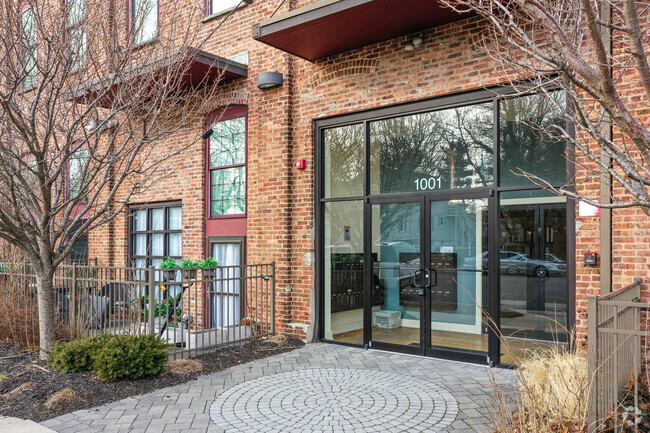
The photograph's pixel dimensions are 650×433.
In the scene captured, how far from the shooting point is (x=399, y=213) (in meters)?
7.24

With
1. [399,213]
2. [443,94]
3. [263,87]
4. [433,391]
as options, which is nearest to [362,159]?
[399,213]

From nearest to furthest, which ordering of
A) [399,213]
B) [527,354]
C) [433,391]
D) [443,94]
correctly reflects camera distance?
[433,391] < [527,354] < [443,94] < [399,213]

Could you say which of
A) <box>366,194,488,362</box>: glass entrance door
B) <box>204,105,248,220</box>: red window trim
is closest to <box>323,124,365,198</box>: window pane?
<box>366,194,488,362</box>: glass entrance door

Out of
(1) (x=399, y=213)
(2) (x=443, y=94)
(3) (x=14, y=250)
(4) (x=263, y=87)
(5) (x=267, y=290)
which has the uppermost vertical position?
(4) (x=263, y=87)

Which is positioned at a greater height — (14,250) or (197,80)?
(197,80)

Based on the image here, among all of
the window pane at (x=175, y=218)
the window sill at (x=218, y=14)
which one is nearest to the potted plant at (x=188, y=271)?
the window pane at (x=175, y=218)

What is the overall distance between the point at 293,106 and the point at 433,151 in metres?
2.58

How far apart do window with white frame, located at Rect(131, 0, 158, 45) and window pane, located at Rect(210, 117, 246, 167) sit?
2.02m

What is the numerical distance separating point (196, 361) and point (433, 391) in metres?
3.07

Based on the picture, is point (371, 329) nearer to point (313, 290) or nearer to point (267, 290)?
point (313, 290)

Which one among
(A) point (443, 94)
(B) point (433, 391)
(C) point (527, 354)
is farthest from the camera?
(A) point (443, 94)

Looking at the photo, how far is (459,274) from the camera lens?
21.8ft

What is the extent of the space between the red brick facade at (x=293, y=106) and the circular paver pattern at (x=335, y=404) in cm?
228

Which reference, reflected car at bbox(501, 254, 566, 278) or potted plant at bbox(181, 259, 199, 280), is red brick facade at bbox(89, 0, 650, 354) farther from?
potted plant at bbox(181, 259, 199, 280)
